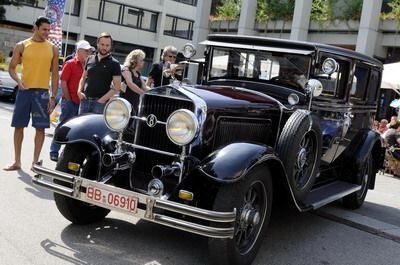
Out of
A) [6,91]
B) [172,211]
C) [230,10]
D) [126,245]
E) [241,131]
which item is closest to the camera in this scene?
[172,211]

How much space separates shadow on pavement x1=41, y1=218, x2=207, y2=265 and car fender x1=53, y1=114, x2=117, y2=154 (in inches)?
29.3

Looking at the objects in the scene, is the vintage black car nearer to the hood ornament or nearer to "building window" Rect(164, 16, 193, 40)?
the hood ornament

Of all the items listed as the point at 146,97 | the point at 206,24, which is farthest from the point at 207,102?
the point at 206,24

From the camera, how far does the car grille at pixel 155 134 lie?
4.22 metres

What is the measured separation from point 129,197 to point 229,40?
279 centimetres

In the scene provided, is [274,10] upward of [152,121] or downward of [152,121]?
upward

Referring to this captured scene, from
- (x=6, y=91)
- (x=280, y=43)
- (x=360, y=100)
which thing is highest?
(x=280, y=43)

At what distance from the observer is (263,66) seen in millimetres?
5578

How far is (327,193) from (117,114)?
250 cm

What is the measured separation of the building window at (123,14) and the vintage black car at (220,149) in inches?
1218

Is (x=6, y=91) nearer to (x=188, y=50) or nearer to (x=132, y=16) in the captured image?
(x=188, y=50)

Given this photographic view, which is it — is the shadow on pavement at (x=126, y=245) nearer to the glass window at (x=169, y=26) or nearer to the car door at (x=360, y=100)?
the car door at (x=360, y=100)

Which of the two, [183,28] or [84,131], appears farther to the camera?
[183,28]

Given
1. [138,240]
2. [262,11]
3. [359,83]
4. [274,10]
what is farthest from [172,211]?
[262,11]
